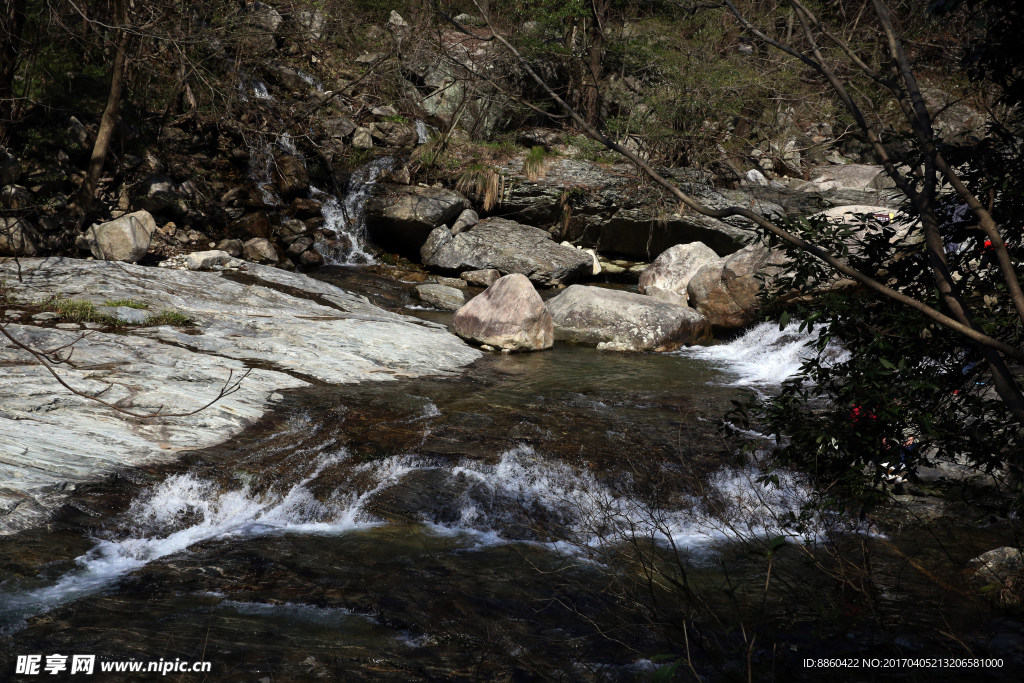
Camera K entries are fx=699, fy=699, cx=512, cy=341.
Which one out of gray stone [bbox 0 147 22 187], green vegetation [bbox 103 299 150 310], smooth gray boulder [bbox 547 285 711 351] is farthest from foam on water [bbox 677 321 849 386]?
gray stone [bbox 0 147 22 187]

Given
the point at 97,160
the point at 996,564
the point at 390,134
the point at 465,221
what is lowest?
the point at 465,221

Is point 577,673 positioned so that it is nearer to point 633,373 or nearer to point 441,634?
point 441,634

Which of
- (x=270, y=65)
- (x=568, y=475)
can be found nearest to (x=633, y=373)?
(x=568, y=475)

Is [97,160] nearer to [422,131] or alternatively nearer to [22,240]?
[22,240]

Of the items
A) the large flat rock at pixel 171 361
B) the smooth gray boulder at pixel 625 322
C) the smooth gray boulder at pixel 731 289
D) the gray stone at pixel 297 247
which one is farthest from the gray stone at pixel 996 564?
the gray stone at pixel 297 247

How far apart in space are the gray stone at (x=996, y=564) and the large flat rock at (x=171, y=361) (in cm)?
550

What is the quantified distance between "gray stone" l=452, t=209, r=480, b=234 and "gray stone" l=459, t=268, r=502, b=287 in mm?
1530

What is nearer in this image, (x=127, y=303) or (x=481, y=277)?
(x=127, y=303)

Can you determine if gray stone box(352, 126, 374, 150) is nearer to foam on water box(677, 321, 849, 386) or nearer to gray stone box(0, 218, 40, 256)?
gray stone box(0, 218, 40, 256)

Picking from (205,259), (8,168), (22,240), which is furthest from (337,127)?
(22,240)

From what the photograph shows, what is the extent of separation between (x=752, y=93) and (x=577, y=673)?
58.7 ft

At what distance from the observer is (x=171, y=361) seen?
6957mm

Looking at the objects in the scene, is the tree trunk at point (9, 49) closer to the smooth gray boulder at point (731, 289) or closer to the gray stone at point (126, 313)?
the gray stone at point (126, 313)

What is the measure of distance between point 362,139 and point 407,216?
4.11m
